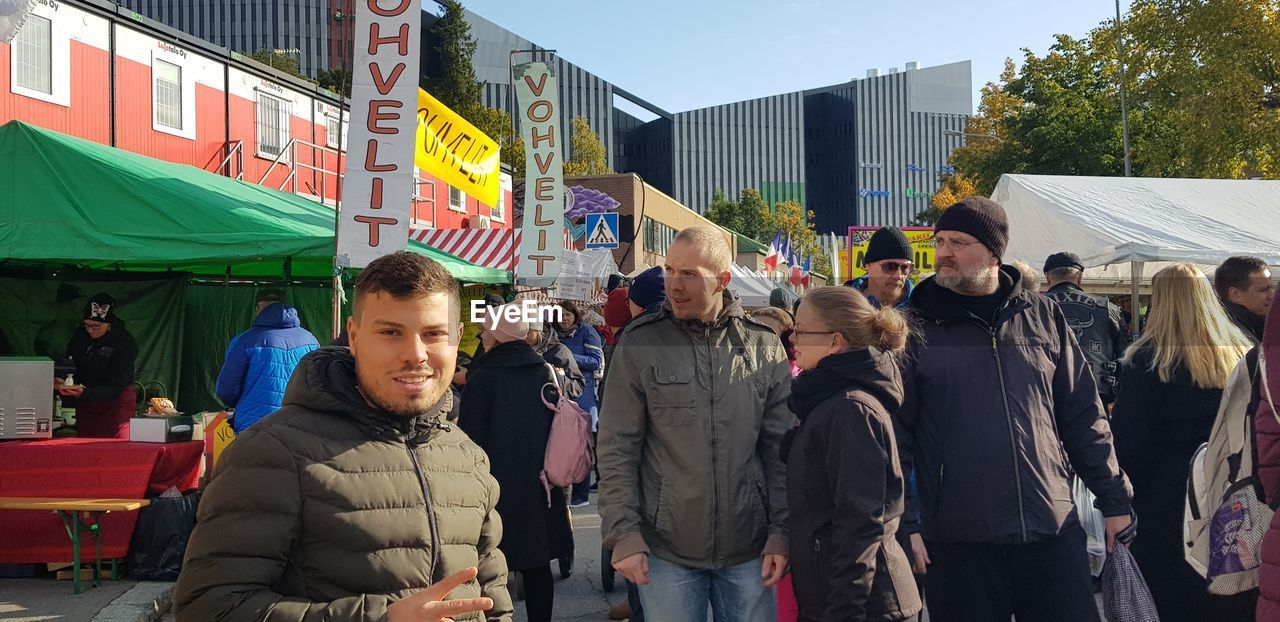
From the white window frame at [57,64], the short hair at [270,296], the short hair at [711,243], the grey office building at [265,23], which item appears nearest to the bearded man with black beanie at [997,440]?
the short hair at [711,243]

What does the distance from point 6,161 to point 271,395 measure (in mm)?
5332

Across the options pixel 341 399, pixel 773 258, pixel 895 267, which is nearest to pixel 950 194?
pixel 773 258

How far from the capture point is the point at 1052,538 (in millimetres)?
3684

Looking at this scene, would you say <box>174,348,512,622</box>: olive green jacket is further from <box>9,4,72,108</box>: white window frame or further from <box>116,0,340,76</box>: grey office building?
<box>116,0,340,76</box>: grey office building

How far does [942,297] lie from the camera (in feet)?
13.0

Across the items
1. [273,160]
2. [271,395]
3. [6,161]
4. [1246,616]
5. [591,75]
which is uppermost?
[591,75]

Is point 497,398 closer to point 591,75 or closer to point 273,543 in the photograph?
point 273,543

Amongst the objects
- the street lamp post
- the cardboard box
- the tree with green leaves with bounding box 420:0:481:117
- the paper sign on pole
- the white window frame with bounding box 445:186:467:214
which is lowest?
the cardboard box

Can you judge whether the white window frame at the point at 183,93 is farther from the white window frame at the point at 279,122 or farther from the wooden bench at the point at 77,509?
the wooden bench at the point at 77,509

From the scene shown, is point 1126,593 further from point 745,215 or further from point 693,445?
point 745,215

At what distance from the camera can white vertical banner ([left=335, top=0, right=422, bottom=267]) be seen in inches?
277

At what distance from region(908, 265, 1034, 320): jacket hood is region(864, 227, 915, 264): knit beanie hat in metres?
1.64

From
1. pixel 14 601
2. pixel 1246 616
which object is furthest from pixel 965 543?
pixel 14 601

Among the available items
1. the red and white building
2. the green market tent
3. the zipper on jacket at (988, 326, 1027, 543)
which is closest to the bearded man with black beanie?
the zipper on jacket at (988, 326, 1027, 543)
